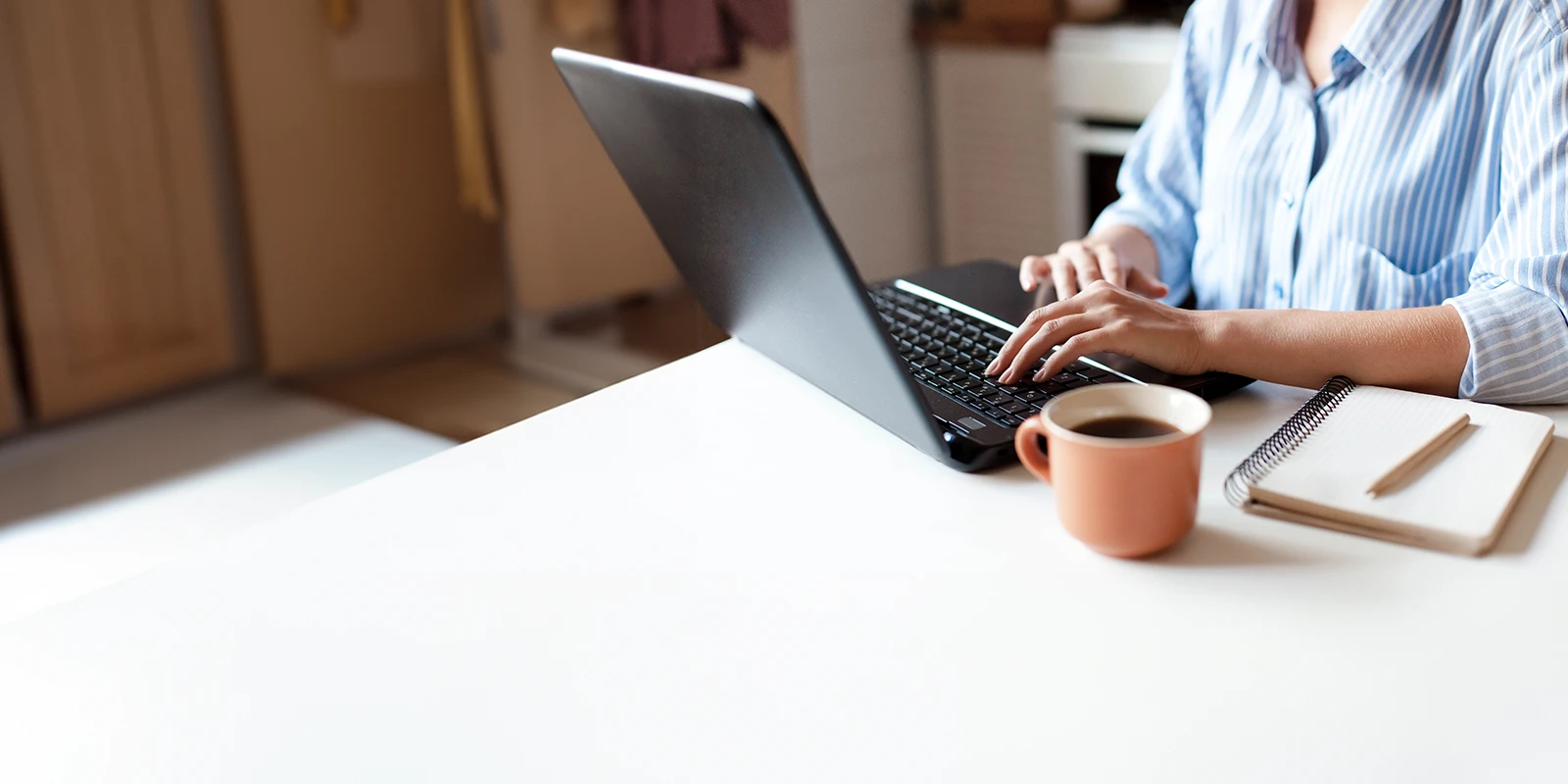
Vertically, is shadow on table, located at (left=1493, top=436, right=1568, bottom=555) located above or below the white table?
above

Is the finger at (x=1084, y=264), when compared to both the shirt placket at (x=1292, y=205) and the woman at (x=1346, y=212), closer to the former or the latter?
the woman at (x=1346, y=212)

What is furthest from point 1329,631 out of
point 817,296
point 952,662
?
point 817,296

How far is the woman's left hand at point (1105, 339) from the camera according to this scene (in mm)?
933

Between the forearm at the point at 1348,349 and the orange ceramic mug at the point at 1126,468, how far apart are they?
202 millimetres

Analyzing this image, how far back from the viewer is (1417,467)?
78cm

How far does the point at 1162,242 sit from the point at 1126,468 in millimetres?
705

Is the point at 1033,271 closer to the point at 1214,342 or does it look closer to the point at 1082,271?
the point at 1082,271

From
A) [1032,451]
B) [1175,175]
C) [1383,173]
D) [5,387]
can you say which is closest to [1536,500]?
[1032,451]

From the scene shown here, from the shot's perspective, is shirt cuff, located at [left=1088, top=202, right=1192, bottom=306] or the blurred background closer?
shirt cuff, located at [left=1088, top=202, right=1192, bottom=306]

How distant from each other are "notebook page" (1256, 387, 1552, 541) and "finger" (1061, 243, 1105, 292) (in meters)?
0.30

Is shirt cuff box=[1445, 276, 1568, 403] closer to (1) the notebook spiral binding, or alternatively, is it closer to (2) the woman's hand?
(1) the notebook spiral binding

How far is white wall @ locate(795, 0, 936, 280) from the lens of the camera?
3.03m

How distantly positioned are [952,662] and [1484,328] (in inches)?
20.5

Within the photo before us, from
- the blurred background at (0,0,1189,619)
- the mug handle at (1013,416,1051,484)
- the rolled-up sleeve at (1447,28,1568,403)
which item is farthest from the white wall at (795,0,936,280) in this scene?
the mug handle at (1013,416,1051,484)
